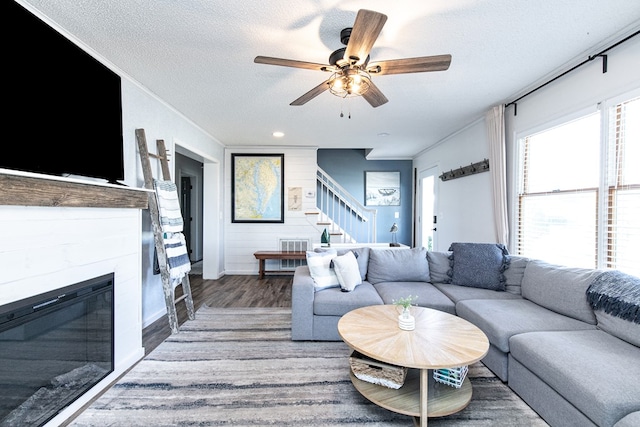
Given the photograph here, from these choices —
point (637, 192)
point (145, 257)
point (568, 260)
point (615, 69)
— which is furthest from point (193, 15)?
point (568, 260)

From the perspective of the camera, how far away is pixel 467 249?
3.05m

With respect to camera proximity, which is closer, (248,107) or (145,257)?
(145,257)

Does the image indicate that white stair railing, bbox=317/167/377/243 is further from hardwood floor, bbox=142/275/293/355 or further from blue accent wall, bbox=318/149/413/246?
hardwood floor, bbox=142/275/293/355

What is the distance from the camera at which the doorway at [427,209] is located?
5.41 m

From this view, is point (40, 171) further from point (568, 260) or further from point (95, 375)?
point (568, 260)

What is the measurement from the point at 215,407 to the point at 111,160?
201 centimetres

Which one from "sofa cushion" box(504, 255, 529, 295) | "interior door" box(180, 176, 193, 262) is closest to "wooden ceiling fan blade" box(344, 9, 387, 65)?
"sofa cushion" box(504, 255, 529, 295)

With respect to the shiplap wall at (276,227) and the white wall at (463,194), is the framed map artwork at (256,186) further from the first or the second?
the white wall at (463,194)

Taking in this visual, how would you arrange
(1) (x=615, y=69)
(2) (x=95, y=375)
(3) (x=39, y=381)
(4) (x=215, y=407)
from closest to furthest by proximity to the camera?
1. (3) (x=39, y=381)
2. (4) (x=215, y=407)
3. (2) (x=95, y=375)
4. (1) (x=615, y=69)

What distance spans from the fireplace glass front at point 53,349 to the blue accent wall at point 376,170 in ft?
17.6

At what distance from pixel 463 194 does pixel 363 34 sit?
3.44 metres

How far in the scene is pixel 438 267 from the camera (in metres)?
3.20

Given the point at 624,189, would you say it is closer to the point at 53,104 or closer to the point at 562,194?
the point at 562,194

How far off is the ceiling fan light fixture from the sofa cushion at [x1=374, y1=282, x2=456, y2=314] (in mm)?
1800
